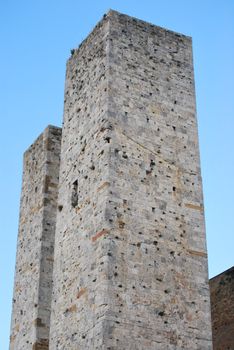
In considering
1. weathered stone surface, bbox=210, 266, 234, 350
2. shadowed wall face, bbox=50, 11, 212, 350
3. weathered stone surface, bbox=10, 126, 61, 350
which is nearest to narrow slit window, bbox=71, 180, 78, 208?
shadowed wall face, bbox=50, 11, 212, 350

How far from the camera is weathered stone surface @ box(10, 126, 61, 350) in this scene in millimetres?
16062

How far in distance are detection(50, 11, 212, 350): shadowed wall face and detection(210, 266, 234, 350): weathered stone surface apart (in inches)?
199

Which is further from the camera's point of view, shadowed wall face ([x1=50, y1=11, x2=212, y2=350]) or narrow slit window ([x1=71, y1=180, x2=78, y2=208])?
narrow slit window ([x1=71, y1=180, x2=78, y2=208])

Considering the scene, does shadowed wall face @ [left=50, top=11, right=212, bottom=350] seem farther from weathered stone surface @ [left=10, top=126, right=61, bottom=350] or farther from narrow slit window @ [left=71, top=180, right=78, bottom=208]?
weathered stone surface @ [left=10, top=126, right=61, bottom=350]

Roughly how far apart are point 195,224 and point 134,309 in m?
2.43

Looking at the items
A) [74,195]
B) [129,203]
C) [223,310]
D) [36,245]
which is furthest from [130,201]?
[223,310]

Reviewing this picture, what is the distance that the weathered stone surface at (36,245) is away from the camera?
52.7 ft

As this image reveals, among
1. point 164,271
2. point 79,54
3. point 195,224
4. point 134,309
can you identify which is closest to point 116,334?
point 134,309

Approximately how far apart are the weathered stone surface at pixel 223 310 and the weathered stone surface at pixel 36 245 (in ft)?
16.4

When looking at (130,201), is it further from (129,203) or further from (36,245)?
(36,245)

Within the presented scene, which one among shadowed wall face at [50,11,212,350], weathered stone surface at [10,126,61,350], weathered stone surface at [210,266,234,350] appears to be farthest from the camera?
weathered stone surface at [210,266,234,350]

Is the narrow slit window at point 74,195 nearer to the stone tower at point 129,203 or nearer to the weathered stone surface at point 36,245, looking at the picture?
the stone tower at point 129,203

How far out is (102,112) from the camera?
14.4m

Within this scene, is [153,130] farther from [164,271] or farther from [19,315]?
[19,315]
